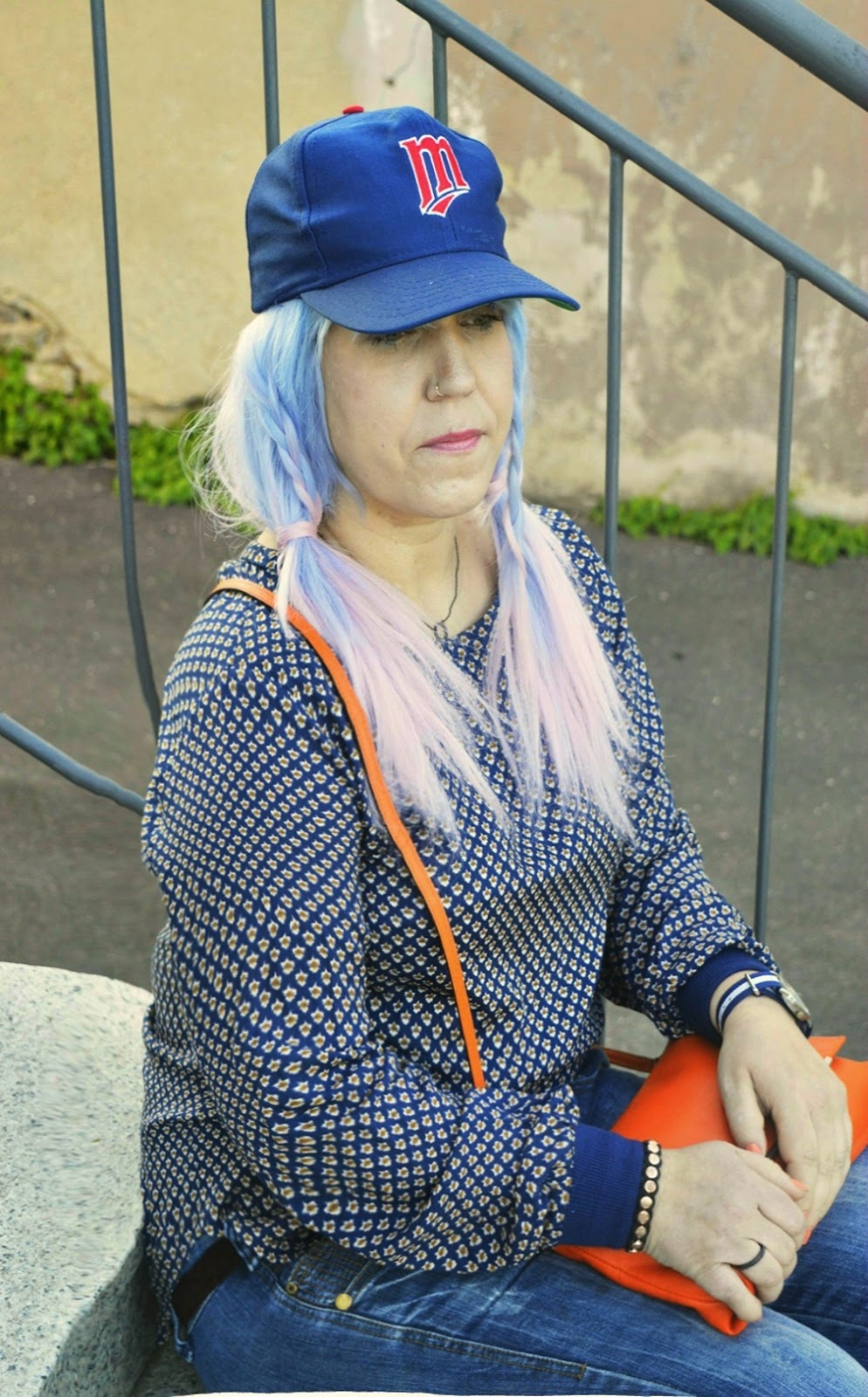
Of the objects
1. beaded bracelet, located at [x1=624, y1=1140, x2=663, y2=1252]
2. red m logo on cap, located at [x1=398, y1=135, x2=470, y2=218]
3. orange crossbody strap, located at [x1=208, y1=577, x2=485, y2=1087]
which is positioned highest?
red m logo on cap, located at [x1=398, y1=135, x2=470, y2=218]

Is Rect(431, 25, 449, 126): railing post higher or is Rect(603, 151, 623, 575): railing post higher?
Rect(431, 25, 449, 126): railing post

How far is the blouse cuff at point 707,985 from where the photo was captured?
188 cm

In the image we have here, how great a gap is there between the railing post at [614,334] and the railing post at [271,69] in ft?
1.34

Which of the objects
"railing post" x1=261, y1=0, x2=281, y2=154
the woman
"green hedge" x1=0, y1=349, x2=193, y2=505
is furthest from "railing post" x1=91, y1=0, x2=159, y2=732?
"green hedge" x1=0, y1=349, x2=193, y2=505

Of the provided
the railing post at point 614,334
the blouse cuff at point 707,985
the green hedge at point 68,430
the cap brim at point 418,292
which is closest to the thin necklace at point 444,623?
the railing post at point 614,334

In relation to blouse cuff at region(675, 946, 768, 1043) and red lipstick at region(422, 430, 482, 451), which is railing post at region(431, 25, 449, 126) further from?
blouse cuff at region(675, 946, 768, 1043)

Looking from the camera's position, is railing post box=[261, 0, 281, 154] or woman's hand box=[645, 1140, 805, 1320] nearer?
woman's hand box=[645, 1140, 805, 1320]

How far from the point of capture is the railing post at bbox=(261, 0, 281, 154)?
1910 mm

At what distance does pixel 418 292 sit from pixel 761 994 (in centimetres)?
85

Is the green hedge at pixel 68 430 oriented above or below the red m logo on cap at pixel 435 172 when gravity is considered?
below

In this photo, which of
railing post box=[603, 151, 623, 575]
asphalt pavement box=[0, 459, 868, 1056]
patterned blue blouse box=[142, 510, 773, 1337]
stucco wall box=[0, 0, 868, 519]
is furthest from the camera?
stucco wall box=[0, 0, 868, 519]

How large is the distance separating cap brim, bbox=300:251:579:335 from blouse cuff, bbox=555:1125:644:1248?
80cm

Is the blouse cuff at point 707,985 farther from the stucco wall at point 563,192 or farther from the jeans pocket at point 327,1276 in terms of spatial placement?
the stucco wall at point 563,192

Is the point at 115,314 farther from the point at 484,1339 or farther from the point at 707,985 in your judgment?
the point at 484,1339
